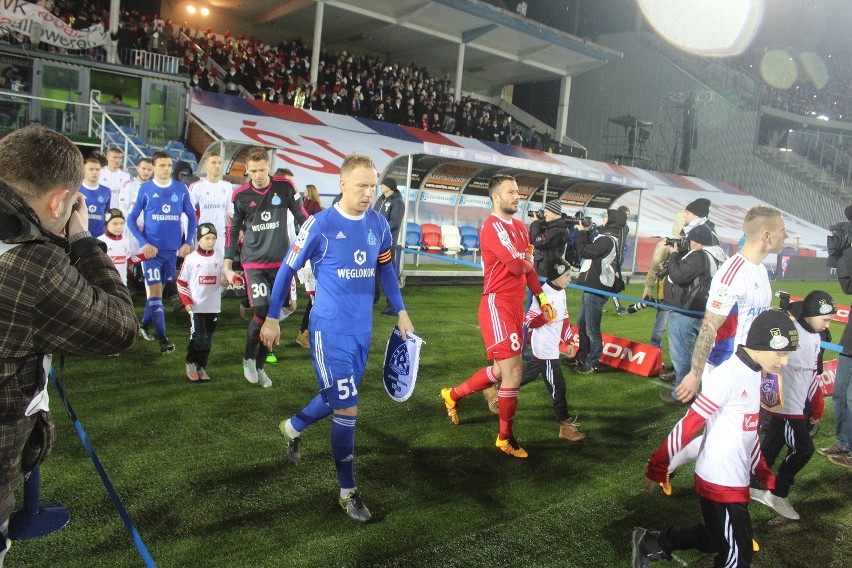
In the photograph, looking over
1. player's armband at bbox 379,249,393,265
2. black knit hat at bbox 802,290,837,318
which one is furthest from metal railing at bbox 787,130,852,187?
player's armband at bbox 379,249,393,265

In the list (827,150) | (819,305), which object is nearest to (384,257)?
(819,305)

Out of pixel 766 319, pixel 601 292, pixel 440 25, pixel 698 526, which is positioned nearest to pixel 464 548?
pixel 698 526

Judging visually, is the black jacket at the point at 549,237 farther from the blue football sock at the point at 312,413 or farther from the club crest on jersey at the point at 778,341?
the club crest on jersey at the point at 778,341

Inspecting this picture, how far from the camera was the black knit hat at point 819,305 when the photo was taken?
468 cm

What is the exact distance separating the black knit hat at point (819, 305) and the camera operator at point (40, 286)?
183 inches

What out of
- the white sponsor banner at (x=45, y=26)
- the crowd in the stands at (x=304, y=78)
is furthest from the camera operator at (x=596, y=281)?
the crowd in the stands at (x=304, y=78)

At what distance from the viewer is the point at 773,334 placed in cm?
317

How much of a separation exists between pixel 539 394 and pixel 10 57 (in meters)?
17.3

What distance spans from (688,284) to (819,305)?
1600mm

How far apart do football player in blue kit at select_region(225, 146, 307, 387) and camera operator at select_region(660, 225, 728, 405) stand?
3.98 meters

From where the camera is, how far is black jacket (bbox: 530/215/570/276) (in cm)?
889

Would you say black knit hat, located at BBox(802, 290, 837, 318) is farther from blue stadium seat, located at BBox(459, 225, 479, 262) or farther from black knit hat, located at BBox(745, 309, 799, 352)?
blue stadium seat, located at BBox(459, 225, 479, 262)


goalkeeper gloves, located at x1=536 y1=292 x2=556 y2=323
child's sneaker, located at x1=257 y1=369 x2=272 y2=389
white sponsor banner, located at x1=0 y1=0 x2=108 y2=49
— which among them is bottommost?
child's sneaker, located at x1=257 y1=369 x2=272 y2=389

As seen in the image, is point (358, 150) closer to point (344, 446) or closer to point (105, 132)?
point (105, 132)
